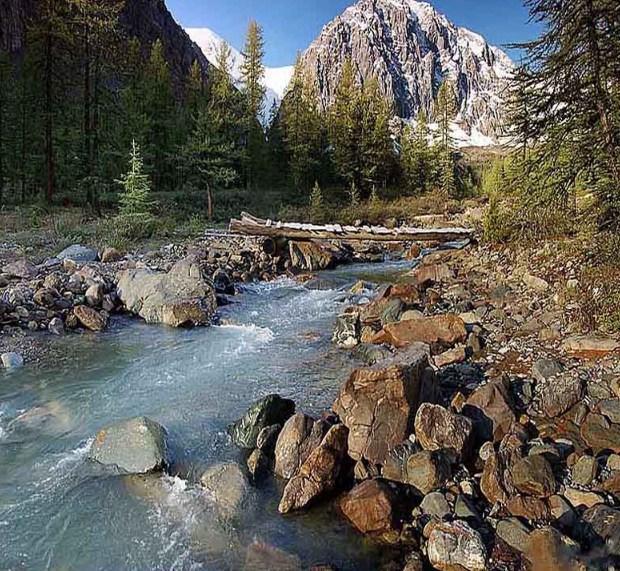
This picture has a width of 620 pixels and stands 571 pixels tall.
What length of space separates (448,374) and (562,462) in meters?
2.75

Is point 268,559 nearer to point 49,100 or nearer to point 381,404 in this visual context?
point 381,404

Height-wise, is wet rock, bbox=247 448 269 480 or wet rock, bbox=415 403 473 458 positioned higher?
wet rock, bbox=415 403 473 458

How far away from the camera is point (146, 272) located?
13508mm

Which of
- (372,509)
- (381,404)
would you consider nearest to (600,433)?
(381,404)

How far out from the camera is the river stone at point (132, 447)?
6172 mm

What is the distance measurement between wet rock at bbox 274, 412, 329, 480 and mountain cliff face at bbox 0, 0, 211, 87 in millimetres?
92758

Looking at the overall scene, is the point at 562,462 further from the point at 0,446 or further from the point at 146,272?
the point at 146,272

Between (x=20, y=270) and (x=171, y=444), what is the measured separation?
947cm

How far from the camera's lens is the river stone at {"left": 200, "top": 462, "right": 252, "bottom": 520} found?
550cm

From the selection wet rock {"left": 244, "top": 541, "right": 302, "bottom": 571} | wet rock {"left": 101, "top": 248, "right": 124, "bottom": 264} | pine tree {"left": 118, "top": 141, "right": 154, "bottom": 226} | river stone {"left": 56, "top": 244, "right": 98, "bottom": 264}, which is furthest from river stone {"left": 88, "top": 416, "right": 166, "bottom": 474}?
pine tree {"left": 118, "top": 141, "right": 154, "bottom": 226}

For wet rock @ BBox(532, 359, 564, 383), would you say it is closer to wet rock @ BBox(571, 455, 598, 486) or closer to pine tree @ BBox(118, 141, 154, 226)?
wet rock @ BBox(571, 455, 598, 486)

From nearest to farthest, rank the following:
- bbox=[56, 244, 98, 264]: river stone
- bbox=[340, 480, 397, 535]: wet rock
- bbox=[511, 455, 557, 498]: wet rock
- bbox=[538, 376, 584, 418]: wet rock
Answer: bbox=[340, 480, 397, 535]: wet rock
bbox=[511, 455, 557, 498]: wet rock
bbox=[538, 376, 584, 418]: wet rock
bbox=[56, 244, 98, 264]: river stone

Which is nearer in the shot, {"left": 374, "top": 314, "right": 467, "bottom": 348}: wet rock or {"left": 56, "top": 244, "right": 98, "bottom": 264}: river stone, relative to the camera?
{"left": 374, "top": 314, "right": 467, "bottom": 348}: wet rock

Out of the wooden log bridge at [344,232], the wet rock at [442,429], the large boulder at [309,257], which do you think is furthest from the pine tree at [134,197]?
the wet rock at [442,429]
